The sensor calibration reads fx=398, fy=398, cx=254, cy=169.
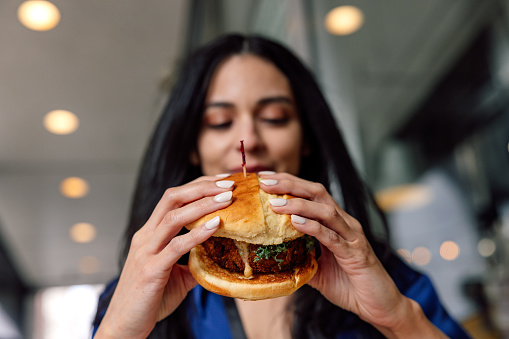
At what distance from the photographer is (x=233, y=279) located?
1.04 metres

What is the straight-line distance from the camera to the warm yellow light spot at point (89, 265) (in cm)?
1363

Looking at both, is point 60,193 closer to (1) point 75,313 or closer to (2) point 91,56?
(2) point 91,56

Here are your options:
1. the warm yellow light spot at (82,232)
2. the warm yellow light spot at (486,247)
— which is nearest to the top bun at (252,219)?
the warm yellow light spot at (486,247)

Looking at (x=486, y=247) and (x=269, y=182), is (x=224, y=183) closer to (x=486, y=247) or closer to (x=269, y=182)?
(x=269, y=182)

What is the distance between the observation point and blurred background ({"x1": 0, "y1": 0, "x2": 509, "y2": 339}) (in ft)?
10.3

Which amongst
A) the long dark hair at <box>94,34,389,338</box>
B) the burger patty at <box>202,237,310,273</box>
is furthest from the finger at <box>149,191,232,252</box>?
the long dark hair at <box>94,34,389,338</box>

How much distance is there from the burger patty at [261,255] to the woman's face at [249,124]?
0.34 metres

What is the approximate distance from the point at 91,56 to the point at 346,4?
272 cm

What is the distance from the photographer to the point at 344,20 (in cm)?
331

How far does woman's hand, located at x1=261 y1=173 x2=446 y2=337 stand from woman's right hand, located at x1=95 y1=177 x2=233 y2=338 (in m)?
0.15

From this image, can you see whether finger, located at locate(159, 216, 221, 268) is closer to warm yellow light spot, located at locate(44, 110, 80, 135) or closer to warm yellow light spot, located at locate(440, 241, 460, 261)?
warm yellow light spot, located at locate(440, 241, 460, 261)

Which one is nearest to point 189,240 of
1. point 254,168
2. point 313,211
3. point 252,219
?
point 252,219

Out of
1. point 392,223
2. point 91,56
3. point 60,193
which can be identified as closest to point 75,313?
point 60,193

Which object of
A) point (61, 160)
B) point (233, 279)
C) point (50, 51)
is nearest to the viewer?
point (233, 279)
